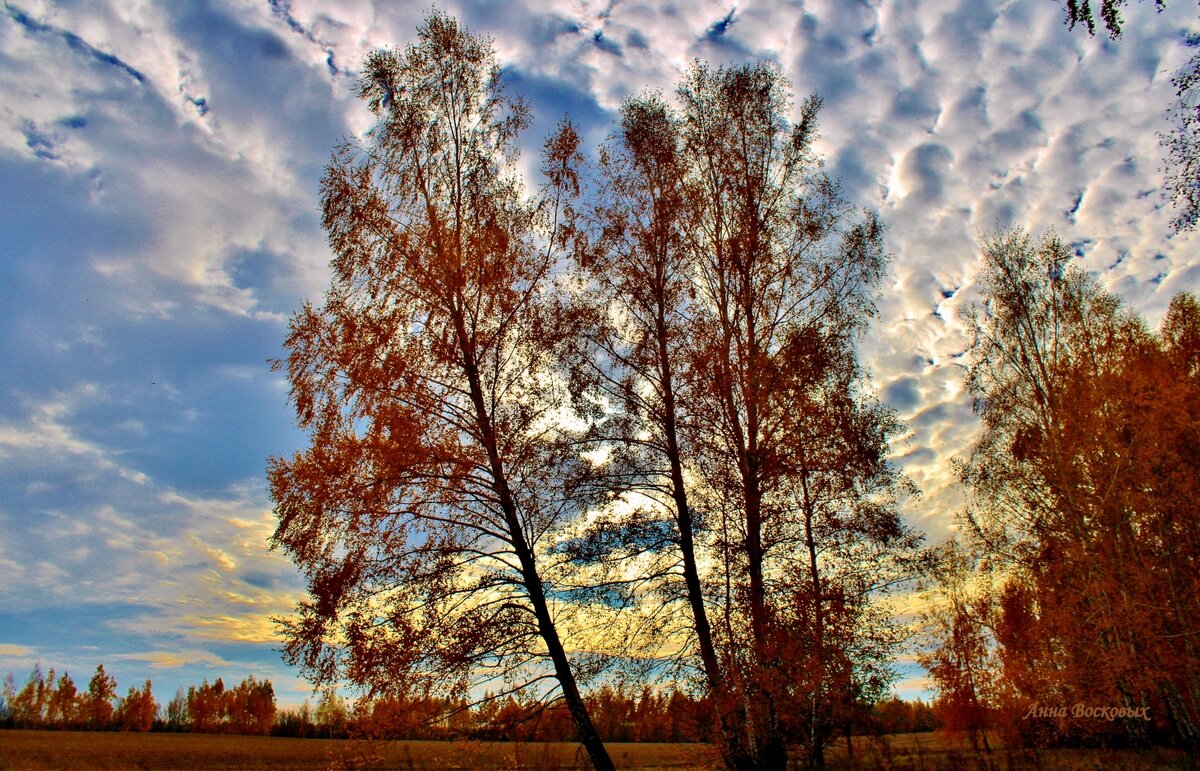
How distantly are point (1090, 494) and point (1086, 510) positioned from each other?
43 centimetres

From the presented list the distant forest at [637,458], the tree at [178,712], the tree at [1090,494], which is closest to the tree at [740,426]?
the distant forest at [637,458]

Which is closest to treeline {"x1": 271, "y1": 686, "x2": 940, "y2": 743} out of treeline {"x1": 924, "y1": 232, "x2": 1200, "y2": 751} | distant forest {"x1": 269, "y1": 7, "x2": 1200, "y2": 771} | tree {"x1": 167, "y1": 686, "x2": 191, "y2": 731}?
distant forest {"x1": 269, "y1": 7, "x2": 1200, "y2": 771}

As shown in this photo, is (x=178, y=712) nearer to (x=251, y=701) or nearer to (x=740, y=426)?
(x=251, y=701)

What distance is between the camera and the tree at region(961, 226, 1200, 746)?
49.9ft

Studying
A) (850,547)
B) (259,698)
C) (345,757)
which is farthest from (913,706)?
(259,698)

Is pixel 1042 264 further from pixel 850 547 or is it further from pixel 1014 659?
pixel 850 547

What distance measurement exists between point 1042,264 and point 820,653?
60.9 ft

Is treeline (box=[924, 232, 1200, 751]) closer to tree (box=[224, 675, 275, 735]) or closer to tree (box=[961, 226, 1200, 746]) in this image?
tree (box=[961, 226, 1200, 746])

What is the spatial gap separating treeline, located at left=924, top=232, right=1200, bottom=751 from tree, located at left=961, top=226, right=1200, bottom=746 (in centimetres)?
5

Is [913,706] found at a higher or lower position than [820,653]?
lower

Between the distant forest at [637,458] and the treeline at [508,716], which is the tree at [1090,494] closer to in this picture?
the distant forest at [637,458]

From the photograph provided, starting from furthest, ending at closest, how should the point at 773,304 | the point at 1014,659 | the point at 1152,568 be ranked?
the point at 1014,659 → the point at 1152,568 → the point at 773,304

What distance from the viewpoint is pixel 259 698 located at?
98375 millimetres

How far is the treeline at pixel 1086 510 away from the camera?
15.3 m
